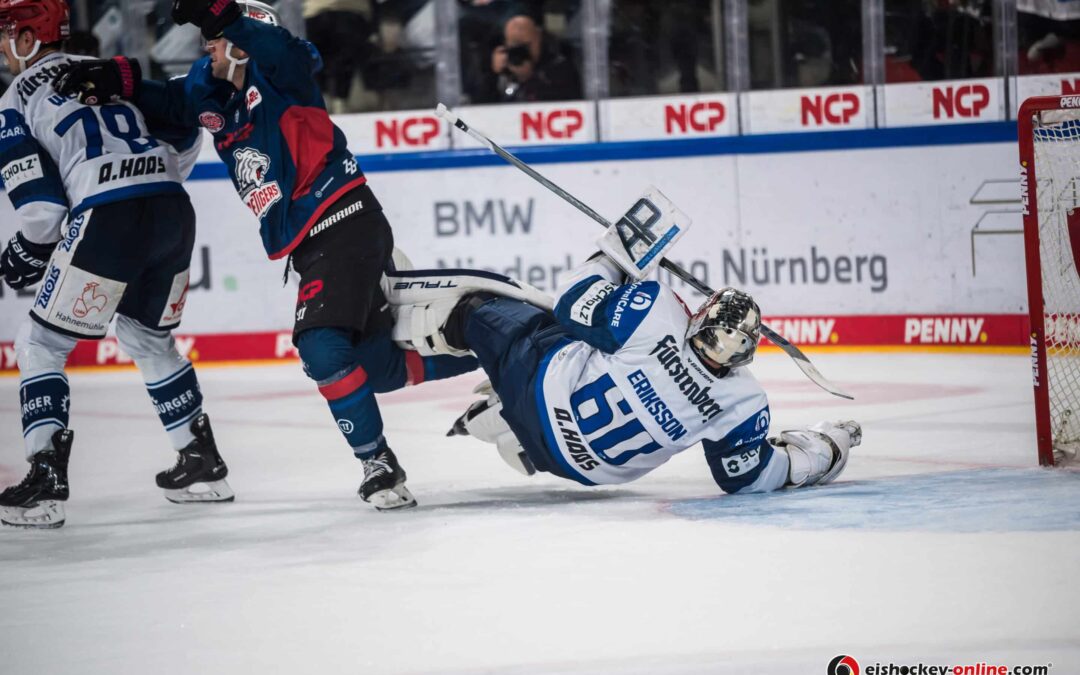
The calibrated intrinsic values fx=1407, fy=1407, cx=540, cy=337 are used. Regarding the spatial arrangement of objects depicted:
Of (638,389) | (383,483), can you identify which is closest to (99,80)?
(383,483)

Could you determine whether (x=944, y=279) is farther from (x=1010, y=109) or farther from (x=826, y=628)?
(x=826, y=628)

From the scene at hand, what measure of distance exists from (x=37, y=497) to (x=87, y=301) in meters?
0.58

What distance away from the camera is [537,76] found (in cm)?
778

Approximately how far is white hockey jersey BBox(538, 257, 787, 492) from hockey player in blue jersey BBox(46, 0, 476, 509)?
56 cm

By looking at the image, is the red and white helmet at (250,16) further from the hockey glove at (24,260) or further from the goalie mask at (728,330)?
the goalie mask at (728,330)

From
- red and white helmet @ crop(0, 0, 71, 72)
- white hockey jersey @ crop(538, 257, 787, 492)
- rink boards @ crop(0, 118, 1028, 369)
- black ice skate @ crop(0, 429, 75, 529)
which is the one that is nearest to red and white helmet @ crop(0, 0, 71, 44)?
red and white helmet @ crop(0, 0, 71, 72)

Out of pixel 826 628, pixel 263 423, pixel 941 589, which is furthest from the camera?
pixel 263 423

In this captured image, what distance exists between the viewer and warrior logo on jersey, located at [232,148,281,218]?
4.11 meters

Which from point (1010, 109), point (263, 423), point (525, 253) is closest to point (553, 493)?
point (263, 423)

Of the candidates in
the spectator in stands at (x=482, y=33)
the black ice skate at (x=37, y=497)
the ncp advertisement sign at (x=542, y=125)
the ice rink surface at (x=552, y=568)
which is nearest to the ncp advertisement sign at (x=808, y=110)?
the ncp advertisement sign at (x=542, y=125)

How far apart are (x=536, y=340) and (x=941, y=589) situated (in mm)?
1458

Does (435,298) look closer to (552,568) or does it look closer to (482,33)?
(552,568)

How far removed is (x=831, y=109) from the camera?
291 inches

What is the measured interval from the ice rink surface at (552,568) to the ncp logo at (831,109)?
259 cm
